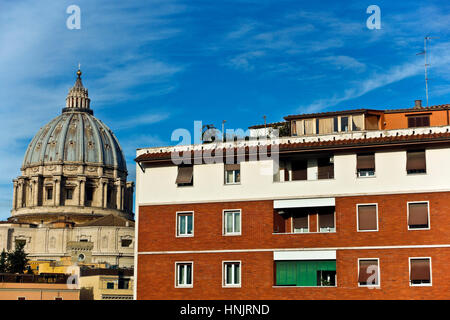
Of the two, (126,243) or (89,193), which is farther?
(89,193)

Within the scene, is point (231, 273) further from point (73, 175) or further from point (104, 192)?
point (73, 175)

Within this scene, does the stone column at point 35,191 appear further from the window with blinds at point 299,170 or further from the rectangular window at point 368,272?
the rectangular window at point 368,272

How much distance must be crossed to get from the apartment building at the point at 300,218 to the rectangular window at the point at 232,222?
52 millimetres

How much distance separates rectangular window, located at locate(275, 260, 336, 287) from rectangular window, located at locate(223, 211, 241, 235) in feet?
7.87

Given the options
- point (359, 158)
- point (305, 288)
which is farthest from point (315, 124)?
point (305, 288)

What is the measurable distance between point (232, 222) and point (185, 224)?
225 centimetres

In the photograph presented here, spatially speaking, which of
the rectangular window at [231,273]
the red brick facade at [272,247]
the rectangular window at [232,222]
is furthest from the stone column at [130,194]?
the rectangular window at [231,273]

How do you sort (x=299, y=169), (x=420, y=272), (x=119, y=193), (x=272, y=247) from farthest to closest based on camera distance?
(x=119, y=193) → (x=299, y=169) → (x=272, y=247) → (x=420, y=272)

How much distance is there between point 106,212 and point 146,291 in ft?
405

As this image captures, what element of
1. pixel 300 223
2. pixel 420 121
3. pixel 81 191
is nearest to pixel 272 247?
pixel 300 223

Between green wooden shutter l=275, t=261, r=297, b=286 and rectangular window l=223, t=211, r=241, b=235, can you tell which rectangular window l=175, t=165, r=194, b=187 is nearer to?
rectangular window l=223, t=211, r=241, b=235

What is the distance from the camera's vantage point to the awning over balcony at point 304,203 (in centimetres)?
3328

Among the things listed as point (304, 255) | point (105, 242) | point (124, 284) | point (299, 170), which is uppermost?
point (105, 242)

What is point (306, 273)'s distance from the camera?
32812 millimetres
